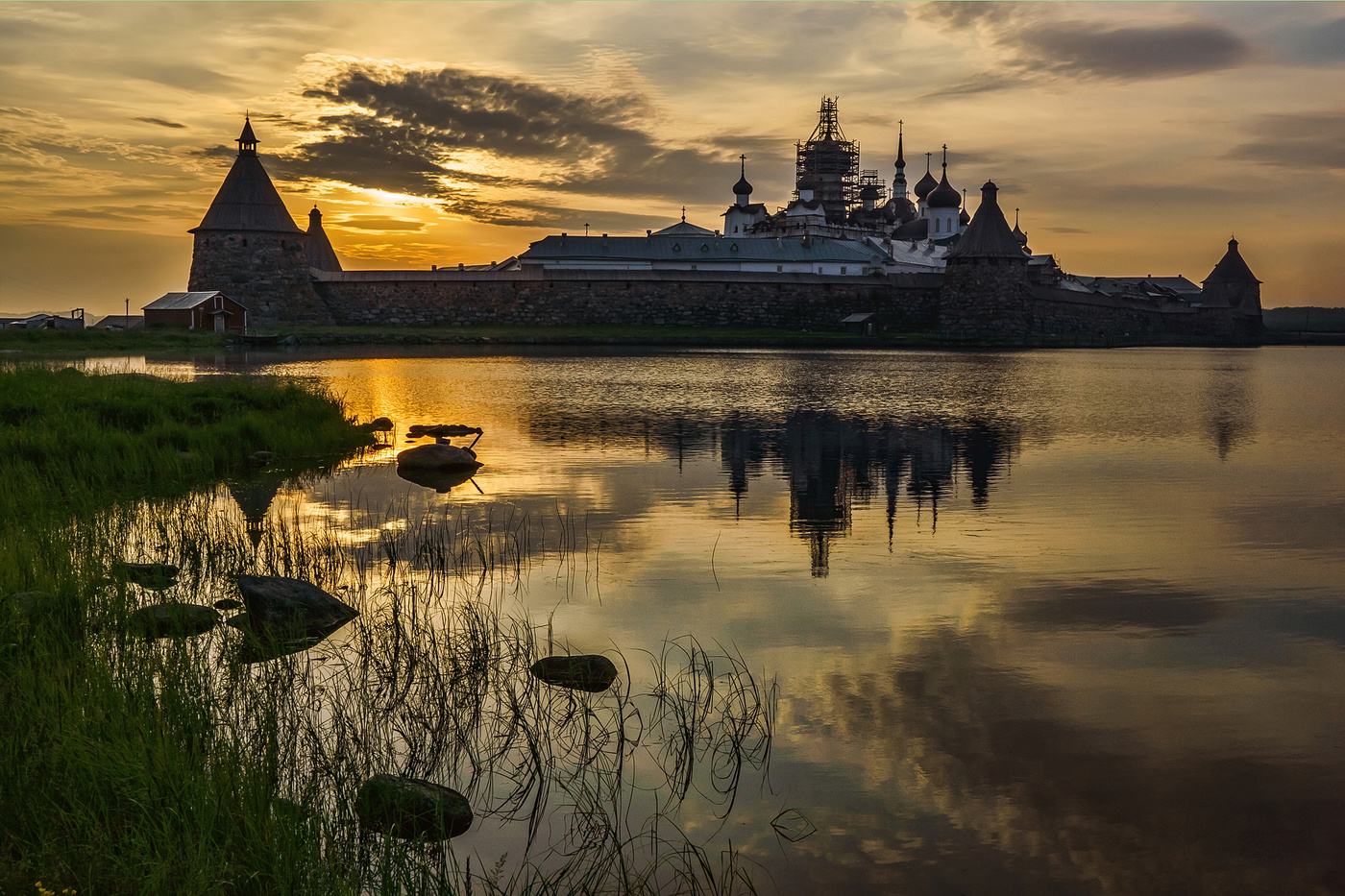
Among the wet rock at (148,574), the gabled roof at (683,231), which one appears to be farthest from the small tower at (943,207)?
the wet rock at (148,574)

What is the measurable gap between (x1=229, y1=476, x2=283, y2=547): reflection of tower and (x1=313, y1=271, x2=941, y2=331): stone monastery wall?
4329 cm

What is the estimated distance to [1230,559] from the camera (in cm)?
834

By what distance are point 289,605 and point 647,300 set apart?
48.8m

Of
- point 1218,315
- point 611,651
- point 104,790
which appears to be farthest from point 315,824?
point 1218,315

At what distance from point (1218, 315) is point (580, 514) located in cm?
7561

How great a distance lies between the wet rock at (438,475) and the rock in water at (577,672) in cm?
594

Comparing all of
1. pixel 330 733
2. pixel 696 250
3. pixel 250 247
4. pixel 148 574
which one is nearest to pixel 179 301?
pixel 250 247

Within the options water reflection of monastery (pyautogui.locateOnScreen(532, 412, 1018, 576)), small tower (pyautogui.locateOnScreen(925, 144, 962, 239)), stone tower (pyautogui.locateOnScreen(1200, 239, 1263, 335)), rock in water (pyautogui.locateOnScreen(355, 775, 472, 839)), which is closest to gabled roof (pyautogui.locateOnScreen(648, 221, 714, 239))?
small tower (pyautogui.locateOnScreen(925, 144, 962, 239))

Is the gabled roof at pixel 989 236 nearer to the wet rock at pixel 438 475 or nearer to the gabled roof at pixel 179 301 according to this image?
the gabled roof at pixel 179 301

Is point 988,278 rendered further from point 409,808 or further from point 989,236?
point 409,808

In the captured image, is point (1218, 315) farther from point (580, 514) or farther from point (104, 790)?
point (104, 790)

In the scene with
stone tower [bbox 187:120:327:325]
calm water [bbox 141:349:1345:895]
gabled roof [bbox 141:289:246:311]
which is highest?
stone tower [bbox 187:120:327:325]

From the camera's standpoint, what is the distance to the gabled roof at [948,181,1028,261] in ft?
169

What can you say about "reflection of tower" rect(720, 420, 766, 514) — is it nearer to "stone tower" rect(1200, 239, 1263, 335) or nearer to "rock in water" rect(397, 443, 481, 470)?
"rock in water" rect(397, 443, 481, 470)
